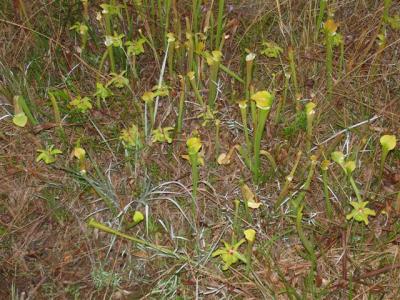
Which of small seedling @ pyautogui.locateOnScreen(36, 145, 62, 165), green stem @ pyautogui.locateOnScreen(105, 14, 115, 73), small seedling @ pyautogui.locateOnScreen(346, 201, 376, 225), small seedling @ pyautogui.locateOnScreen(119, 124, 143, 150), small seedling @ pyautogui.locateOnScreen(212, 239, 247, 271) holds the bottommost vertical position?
small seedling @ pyautogui.locateOnScreen(212, 239, 247, 271)

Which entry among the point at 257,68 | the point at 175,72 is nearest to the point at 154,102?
the point at 175,72

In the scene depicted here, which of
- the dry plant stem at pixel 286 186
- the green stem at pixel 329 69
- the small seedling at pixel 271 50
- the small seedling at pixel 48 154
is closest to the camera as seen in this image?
the dry plant stem at pixel 286 186

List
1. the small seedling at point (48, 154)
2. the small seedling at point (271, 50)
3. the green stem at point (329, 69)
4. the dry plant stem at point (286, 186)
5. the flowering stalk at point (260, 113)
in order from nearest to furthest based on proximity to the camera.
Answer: the flowering stalk at point (260, 113) → the dry plant stem at point (286, 186) → the small seedling at point (48, 154) → the green stem at point (329, 69) → the small seedling at point (271, 50)

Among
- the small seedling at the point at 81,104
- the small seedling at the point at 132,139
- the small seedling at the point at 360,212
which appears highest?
the small seedling at the point at 81,104

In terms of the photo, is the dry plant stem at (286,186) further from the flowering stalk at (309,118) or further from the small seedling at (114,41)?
the small seedling at (114,41)

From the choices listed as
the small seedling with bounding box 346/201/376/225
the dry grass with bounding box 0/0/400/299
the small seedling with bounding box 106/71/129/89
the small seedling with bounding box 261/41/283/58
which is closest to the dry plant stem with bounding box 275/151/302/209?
the dry grass with bounding box 0/0/400/299

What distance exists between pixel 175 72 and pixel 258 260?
0.71 m

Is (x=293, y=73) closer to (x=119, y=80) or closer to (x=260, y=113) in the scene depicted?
(x=260, y=113)

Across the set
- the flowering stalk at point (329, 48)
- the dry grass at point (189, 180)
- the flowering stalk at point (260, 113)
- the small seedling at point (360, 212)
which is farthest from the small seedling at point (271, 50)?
the small seedling at point (360, 212)

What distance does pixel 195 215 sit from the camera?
4.99 ft

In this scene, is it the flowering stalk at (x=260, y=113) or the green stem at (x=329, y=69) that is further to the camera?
the green stem at (x=329, y=69)

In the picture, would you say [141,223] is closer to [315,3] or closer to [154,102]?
[154,102]

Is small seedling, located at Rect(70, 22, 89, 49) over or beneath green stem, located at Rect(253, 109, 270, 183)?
over

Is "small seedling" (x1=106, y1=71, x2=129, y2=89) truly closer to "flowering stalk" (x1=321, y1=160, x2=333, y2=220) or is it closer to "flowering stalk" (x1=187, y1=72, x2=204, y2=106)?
"flowering stalk" (x1=187, y1=72, x2=204, y2=106)
